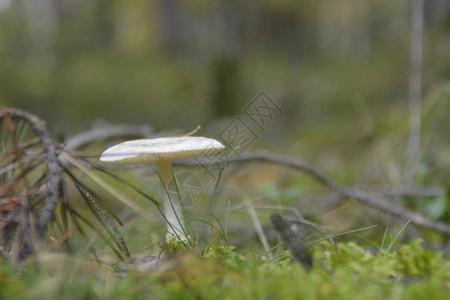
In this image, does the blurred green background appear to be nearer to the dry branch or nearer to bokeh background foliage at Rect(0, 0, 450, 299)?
bokeh background foliage at Rect(0, 0, 450, 299)

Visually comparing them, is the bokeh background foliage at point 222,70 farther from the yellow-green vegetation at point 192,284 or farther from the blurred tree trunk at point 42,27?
the yellow-green vegetation at point 192,284

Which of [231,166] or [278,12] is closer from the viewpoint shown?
[231,166]

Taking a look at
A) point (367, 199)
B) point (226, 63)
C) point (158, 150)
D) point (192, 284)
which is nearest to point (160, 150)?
point (158, 150)

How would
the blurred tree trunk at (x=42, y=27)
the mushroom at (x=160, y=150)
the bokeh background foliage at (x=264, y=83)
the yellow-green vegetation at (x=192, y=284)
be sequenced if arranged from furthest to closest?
the blurred tree trunk at (x=42, y=27) → the bokeh background foliage at (x=264, y=83) → the mushroom at (x=160, y=150) → the yellow-green vegetation at (x=192, y=284)

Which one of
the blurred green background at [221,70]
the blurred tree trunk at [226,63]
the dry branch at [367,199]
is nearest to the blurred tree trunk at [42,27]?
the blurred green background at [221,70]

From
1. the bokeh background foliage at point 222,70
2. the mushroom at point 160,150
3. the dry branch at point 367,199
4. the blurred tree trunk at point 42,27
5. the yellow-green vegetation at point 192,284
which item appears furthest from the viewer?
the blurred tree trunk at point 42,27

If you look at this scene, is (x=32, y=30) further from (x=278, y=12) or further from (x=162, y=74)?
(x=278, y=12)

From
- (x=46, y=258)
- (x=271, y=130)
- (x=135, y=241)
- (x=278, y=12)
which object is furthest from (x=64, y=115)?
(x=278, y=12)

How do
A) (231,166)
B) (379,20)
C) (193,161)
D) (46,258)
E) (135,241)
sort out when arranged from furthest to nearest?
(379,20)
(231,166)
(193,161)
(135,241)
(46,258)
